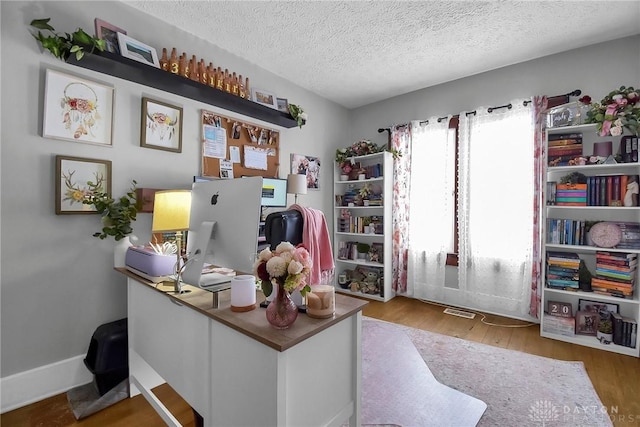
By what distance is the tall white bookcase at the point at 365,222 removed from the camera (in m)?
3.62

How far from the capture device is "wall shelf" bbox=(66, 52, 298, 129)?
184 centimetres

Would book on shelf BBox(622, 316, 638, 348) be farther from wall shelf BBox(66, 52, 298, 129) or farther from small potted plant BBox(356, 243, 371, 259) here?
wall shelf BBox(66, 52, 298, 129)

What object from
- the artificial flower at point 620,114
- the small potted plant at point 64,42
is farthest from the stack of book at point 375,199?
the small potted plant at point 64,42

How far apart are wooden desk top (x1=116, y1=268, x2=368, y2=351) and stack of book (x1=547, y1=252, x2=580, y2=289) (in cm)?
229

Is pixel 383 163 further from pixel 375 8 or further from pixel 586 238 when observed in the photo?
pixel 586 238

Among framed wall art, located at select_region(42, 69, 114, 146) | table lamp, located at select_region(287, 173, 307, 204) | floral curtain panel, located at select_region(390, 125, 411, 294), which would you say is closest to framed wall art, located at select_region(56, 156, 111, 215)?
framed wall art, located at select_region(42, 69, 114, 146)

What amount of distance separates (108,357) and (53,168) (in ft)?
4.09

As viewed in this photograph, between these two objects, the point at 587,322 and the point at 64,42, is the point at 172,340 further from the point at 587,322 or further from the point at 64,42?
the point at 587,322

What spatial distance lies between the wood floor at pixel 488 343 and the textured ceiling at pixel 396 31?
2.67 metres

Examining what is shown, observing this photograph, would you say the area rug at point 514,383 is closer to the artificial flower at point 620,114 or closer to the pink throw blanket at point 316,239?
the pink throw blanket at point 316,239

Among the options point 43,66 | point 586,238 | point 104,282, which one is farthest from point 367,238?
point 43,66

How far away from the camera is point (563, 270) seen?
2502mm

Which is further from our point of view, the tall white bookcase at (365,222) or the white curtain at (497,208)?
the tall white bookcase at (365,222)

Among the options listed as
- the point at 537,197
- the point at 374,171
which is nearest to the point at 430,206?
the point at 374,171
